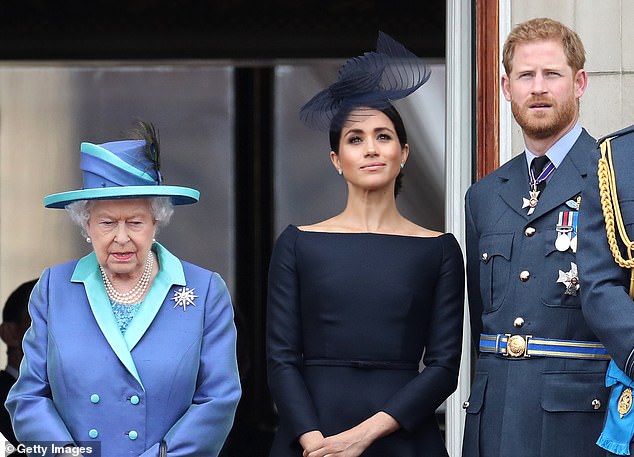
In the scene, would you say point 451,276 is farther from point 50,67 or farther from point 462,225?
point 50,67

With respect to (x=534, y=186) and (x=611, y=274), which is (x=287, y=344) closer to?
(x=534, y=186)

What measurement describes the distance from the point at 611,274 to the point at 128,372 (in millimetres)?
1363

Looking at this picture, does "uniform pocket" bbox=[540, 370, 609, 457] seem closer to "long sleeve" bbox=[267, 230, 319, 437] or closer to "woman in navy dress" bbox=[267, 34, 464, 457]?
"woman in navy dress" bbox=[267, 34, 464, 457]

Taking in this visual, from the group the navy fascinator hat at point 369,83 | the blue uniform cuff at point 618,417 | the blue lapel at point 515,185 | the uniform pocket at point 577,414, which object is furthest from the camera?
the navy fascinator hat at point 369,83

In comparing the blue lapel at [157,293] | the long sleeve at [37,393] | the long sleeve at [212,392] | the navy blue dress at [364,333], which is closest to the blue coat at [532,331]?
the navy blue dress at [364,333]

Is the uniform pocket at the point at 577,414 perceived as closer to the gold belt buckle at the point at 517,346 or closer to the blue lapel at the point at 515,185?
the gold belt buckle at the point at 517,346

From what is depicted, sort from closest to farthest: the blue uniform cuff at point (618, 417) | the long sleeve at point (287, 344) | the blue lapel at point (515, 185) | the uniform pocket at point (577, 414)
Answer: the blue uniform cuff at point (618, 417)
the uniform pocket at point (577, 414)
the long sleeve at point (287, 344)
the blue lapel at point (515, 185)

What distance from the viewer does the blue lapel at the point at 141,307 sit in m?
3.79

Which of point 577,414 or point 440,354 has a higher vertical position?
point 440,354

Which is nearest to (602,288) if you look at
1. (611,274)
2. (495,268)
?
(611,274)

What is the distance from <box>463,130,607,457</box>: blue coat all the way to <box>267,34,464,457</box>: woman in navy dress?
0.14 meters

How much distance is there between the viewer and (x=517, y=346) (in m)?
3.82

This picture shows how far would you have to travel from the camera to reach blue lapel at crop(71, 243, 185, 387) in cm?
379

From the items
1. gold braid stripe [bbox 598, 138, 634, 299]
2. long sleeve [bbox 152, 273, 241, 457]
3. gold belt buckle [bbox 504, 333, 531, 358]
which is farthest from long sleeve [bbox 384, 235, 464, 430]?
gold braid stripe [bbox 598, 138, 634, 299]
